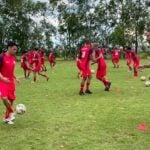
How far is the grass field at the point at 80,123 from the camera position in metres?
9.03

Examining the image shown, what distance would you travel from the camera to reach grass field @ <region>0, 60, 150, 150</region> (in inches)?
356

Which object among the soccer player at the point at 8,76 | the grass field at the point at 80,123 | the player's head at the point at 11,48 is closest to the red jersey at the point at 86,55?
the grass field at the point at 80,123

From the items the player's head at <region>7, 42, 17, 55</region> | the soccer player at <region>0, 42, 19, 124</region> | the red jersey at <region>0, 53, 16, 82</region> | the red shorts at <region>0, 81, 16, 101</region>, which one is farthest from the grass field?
the player's head at <region>7, 42, 17, 55</region>

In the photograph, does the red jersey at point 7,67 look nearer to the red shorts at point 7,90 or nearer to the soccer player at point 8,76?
the soccer player at point 8,76

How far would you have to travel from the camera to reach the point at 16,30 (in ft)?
241

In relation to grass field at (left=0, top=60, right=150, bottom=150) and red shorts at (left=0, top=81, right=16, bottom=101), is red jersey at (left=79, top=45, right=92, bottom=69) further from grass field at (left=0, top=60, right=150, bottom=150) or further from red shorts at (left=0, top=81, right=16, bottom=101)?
red shorts at (left=0, top=81, right=16, bottom=101)

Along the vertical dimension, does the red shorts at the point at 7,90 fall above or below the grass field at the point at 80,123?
above

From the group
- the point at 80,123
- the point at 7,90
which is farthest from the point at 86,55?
the point at 7,90

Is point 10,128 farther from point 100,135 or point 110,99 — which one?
point 110,99

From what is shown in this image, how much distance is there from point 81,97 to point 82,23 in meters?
60.5

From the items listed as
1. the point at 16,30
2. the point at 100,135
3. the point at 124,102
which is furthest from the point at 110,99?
the point at 16,30

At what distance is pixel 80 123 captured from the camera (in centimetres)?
1118

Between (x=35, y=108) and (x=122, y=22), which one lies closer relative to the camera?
(x=35, y=108)

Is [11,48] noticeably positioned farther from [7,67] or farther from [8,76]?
[8,76]
